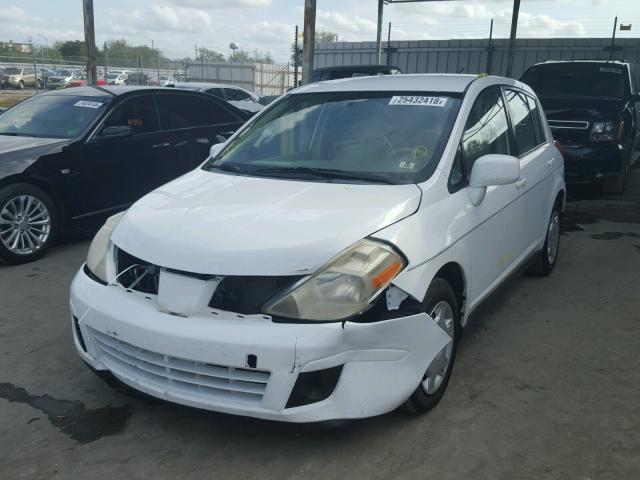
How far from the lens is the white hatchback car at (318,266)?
97.6 inches

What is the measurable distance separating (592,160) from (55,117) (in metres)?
6.28

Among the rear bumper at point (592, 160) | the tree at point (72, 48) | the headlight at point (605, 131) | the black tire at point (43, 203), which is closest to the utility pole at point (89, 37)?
the black tire at point (43, 203)

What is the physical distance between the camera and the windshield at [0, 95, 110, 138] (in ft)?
19.9

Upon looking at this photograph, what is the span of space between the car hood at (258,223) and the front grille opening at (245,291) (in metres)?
0.04

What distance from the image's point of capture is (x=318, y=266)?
2.54 meters

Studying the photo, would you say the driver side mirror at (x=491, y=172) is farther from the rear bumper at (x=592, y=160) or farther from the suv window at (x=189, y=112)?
the rear bumper at (x=592, y=160)

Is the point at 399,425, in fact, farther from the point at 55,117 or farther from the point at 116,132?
the point at 55,117

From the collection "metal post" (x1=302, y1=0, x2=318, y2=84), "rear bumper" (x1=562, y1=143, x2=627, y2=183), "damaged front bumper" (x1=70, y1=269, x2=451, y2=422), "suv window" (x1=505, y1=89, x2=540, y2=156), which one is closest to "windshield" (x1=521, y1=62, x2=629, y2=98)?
"rear bumper" (x1=562, y1=143, x2=627, y2=183)

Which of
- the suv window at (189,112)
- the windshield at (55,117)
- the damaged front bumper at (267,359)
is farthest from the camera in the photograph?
the suv window at (189,112)

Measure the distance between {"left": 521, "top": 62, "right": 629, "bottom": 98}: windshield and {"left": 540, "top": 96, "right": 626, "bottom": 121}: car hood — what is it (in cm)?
46

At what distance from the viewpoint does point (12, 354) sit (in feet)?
12.3

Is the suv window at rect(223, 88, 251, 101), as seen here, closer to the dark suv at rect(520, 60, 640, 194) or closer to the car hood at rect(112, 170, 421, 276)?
the dark suv at rect(520, 60, 640, 194)

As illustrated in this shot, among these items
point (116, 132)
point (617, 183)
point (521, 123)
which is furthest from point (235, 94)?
point (521, 123)

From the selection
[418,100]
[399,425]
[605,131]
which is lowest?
[399,425]
